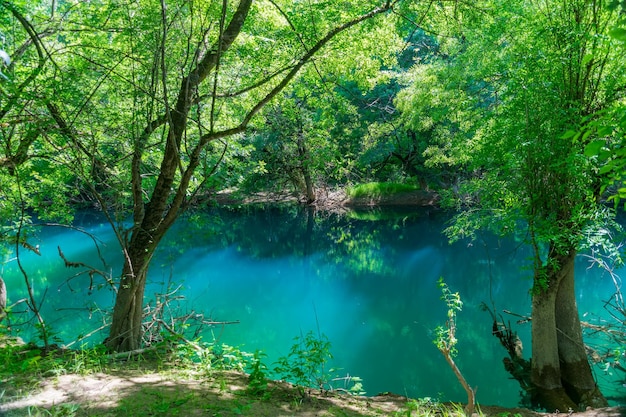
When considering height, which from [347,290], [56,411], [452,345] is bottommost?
[347,290]

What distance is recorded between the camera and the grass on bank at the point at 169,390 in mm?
3361

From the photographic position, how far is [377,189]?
25.0 m

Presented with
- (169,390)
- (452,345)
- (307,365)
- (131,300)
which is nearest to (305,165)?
(131,300)

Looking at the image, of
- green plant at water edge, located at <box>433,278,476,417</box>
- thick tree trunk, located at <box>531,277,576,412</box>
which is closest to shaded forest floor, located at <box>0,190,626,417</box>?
green plant at water edge, located at <box>433,278,476,417</box>

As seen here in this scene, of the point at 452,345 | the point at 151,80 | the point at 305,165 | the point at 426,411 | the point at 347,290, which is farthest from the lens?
the point at 305,165

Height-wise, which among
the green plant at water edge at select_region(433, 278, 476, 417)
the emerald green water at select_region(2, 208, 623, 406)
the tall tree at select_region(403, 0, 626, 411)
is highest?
the tall tree at select_region(403, 0, 626, 411)

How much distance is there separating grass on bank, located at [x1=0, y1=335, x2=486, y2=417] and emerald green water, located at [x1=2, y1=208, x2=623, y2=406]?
0.84 m

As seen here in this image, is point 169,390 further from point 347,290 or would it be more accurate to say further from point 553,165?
point 347,290

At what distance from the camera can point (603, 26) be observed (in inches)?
217

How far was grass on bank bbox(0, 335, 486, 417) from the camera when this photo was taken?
3361 millimetres

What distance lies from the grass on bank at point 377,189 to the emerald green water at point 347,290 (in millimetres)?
2742

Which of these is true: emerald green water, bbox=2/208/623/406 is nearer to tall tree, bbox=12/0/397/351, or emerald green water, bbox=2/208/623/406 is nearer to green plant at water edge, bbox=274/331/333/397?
tall tree, bbox=12/0/397/351

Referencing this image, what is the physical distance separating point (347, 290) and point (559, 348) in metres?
7.09

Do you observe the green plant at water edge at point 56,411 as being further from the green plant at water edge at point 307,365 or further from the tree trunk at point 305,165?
the tree trunk at point 305,165
